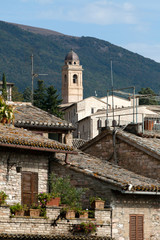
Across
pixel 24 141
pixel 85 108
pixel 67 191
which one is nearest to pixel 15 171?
pixel 24 141

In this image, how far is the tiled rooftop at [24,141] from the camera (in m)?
29.6

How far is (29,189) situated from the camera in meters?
31.3

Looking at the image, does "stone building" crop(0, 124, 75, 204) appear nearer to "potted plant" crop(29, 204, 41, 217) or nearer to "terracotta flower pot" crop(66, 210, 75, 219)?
A: "potted plant" crop(29, 204, 41, 217)

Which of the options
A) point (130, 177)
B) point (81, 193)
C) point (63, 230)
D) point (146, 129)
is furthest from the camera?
point (146, 129)

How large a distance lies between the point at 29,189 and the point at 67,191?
1.69m

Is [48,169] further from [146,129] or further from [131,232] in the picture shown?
[146,129]

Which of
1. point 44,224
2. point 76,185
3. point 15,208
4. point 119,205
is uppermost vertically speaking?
point 76,185

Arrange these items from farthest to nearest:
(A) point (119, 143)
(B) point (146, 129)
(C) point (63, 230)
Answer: (B) point (146, 129), (A) point (119, 143), (C) point (63, 230)

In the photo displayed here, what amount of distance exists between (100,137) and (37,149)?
1029 centimetres

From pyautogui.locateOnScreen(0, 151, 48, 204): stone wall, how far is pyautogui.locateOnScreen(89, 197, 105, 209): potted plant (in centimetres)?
267

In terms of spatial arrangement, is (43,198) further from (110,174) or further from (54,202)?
(110,174)

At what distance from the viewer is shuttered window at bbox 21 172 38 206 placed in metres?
31.1

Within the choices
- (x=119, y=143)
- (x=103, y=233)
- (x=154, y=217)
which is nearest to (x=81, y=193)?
(x=103, y=233)

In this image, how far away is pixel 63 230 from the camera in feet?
95.9
